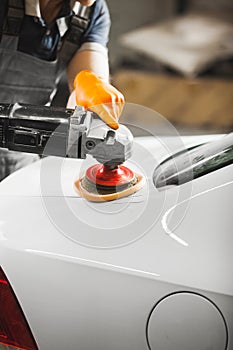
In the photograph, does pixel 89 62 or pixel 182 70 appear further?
pixel 182 70

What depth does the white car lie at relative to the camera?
0.77 m

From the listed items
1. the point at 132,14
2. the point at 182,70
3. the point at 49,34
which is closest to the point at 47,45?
the point at 49,34

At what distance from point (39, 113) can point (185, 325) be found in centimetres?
35

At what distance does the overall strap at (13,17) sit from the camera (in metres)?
1.13

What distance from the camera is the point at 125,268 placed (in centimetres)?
79

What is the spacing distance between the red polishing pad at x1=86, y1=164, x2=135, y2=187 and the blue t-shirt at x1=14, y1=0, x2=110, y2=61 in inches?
14.5

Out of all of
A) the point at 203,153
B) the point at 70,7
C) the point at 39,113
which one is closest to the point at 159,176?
the point at 203,153

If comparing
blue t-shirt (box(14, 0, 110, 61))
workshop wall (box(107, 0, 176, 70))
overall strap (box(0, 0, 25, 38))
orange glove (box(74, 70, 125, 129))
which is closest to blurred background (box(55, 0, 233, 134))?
workshop wall (box(107, 0, 176, 70))

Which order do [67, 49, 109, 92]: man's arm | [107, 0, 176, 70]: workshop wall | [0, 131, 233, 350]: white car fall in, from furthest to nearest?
[107, 0, 176, 70]: workshop wall < [67, 49, 109, 92]: man's arm < [0, 131, 233, 350]: white car

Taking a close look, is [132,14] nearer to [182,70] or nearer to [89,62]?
[182,70]

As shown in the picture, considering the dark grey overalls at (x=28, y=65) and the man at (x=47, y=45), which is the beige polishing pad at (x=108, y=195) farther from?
the dark grey overalls at (x=28, y=65)

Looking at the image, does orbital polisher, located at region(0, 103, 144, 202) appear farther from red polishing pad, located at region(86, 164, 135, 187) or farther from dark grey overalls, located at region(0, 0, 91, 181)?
dark grey overalls, located at region(0, 0, 91, 181)

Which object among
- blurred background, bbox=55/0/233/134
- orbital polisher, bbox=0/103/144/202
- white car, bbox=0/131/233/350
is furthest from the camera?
blurred background, bbox=55/0/233/134

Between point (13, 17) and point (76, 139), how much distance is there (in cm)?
38
